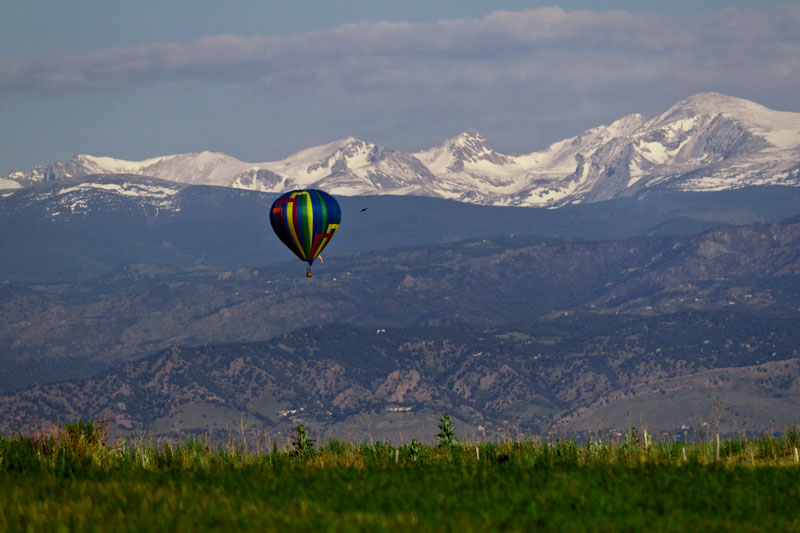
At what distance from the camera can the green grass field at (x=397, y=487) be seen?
36.8 metres

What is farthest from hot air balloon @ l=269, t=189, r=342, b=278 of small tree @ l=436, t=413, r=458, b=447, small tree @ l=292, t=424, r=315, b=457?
small tree @ l=292, t=424, r=315, b=457

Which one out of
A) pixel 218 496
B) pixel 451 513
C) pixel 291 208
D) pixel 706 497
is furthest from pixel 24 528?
pixel 291 208

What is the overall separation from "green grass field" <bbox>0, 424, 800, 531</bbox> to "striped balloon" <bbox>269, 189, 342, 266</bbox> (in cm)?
12690

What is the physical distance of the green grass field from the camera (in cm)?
3681

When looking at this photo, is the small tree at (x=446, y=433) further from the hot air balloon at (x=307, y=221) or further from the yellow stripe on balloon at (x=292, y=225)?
the yellow stripe on balloon at (x=292, y=225)

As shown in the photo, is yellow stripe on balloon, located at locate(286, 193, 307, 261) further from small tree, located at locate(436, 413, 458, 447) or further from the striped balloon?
small tree, located at locate(436, 413, 458, 447)

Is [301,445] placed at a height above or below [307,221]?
below

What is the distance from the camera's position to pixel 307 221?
611 feet

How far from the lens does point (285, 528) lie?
35438 millimetres

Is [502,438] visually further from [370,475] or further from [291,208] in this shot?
[291,208]

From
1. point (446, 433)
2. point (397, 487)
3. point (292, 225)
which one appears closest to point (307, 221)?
point (292, 225)

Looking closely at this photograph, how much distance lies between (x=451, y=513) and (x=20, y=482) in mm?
18997

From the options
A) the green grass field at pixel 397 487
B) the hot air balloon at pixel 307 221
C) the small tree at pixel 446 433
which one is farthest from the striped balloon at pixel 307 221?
the green grass field at pixel 397 487

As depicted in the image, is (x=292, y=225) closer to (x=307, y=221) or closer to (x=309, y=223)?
(x=307, y=221)
